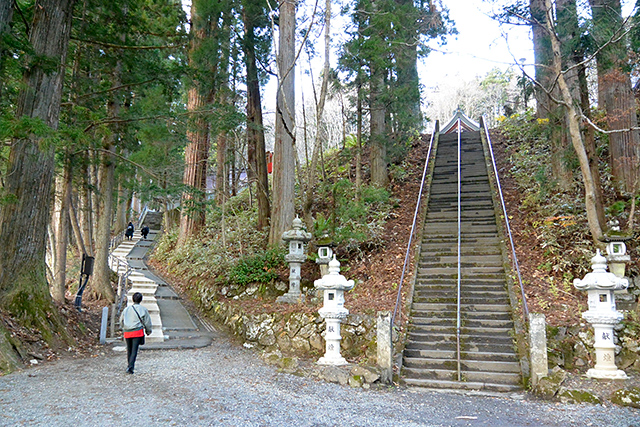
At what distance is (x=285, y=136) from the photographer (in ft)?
38.4

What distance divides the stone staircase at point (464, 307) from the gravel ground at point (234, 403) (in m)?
0.72

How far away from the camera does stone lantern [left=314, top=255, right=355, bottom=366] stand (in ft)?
23.2

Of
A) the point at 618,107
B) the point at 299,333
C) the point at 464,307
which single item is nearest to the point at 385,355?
the point at 299,333

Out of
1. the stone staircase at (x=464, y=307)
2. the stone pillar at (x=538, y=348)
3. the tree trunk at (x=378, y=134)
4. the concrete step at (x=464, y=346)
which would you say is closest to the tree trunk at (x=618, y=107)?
the stone staircase at (x=464, y=307)

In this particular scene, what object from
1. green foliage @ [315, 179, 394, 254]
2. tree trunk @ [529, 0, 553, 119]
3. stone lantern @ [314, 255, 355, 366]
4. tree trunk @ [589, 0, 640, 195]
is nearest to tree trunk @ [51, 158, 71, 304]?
green foliage @ [315, 179, 394, 254]

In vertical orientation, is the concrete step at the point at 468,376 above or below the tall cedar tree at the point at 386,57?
below

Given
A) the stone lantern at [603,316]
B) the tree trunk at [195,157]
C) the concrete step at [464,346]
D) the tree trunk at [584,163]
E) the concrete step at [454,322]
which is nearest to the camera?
the stone lantern at [603,316]

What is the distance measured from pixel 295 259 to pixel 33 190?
5.00m

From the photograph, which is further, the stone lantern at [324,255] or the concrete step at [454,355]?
the stone lantern at [324,255]

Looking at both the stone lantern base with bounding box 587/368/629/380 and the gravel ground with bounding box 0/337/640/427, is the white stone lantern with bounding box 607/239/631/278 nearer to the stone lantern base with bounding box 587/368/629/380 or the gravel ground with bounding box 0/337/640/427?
the stone lantern base with bounding box 587/368/629/380

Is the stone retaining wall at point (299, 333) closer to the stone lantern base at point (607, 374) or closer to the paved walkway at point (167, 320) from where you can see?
the paved walkway at point (167, 320)

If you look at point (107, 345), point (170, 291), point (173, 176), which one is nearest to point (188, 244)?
point (170, 291)

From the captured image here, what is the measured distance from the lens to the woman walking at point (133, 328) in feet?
21.1

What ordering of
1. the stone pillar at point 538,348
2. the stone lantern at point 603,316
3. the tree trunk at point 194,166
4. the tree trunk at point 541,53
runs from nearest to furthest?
the stone pillar at point 538,348 → the stone lantern at point 603,316 → the tree trunk at point 541,53 → the tree trunk at point 194,166
